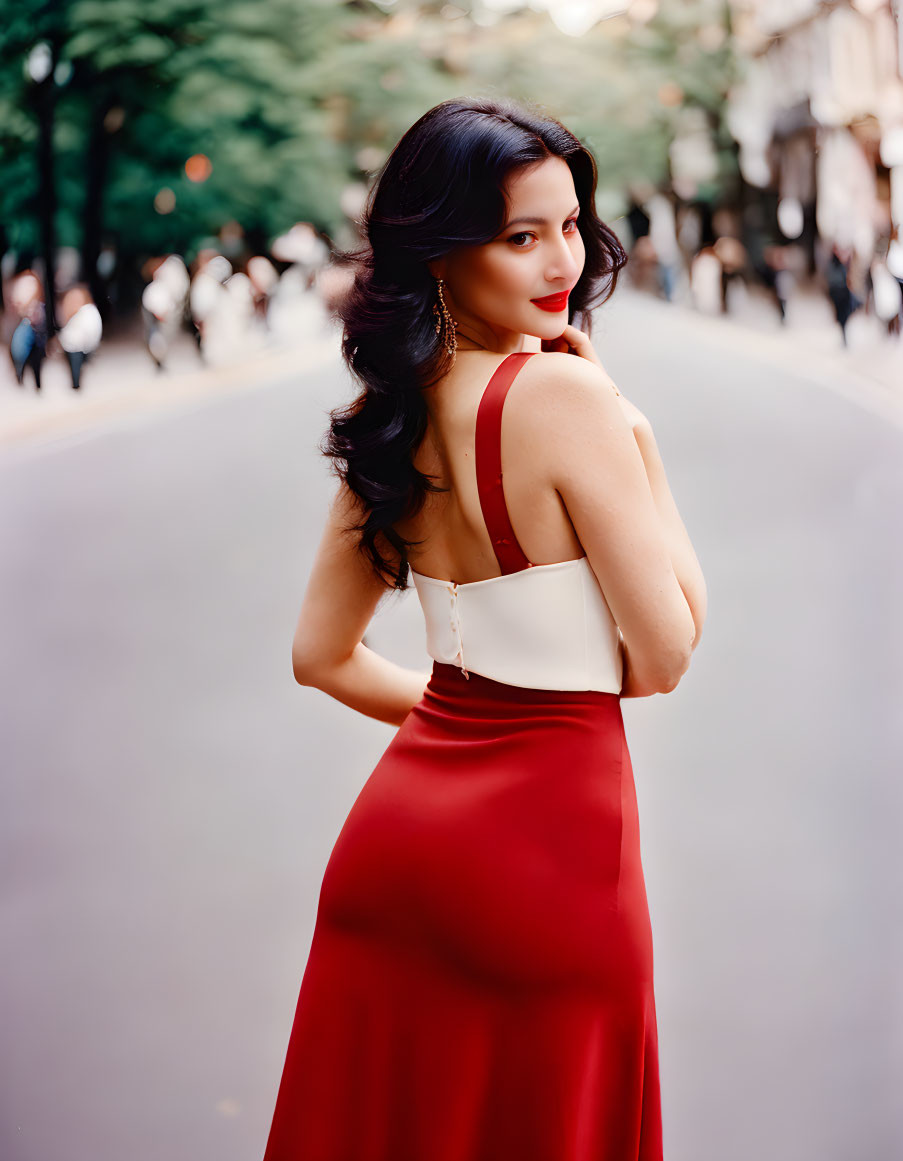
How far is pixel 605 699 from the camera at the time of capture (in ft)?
4.09

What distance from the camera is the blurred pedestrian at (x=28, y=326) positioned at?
296 centimetres

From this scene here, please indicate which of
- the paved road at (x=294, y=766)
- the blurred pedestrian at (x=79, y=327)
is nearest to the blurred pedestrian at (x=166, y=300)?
the blurred pedestrian at (x=79, y=327)

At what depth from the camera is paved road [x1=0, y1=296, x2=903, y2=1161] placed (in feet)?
8.36

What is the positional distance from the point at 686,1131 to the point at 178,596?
1.90 meters

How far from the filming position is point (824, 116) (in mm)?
3053

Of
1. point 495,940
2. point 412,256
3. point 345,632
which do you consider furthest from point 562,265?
point 495,940

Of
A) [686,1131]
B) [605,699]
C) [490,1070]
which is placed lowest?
[686,1131]

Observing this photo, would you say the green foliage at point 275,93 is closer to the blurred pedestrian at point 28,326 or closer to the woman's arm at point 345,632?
the blurred pedestrian at point 28,326

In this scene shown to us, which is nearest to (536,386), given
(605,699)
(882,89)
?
(605,699)

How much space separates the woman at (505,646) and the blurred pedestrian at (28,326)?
76.4 inches

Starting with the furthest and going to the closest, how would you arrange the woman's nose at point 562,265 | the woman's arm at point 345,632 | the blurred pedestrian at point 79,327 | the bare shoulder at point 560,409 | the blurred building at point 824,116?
the blurred pedestrian at point 79,327 < the blurred building at point 824,116 < the woman's arm at point 345,632 < the woman's nose at point 562,265 < the bare shoulder at point 560,409

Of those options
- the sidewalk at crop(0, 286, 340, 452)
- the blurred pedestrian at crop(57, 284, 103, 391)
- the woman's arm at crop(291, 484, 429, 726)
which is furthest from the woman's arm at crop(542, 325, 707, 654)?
the blurred pedestrian at crop(57, 284, 103, 391)

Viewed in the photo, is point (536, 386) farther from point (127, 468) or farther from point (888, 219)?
point (127, 468)

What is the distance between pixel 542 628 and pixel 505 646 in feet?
0.16
